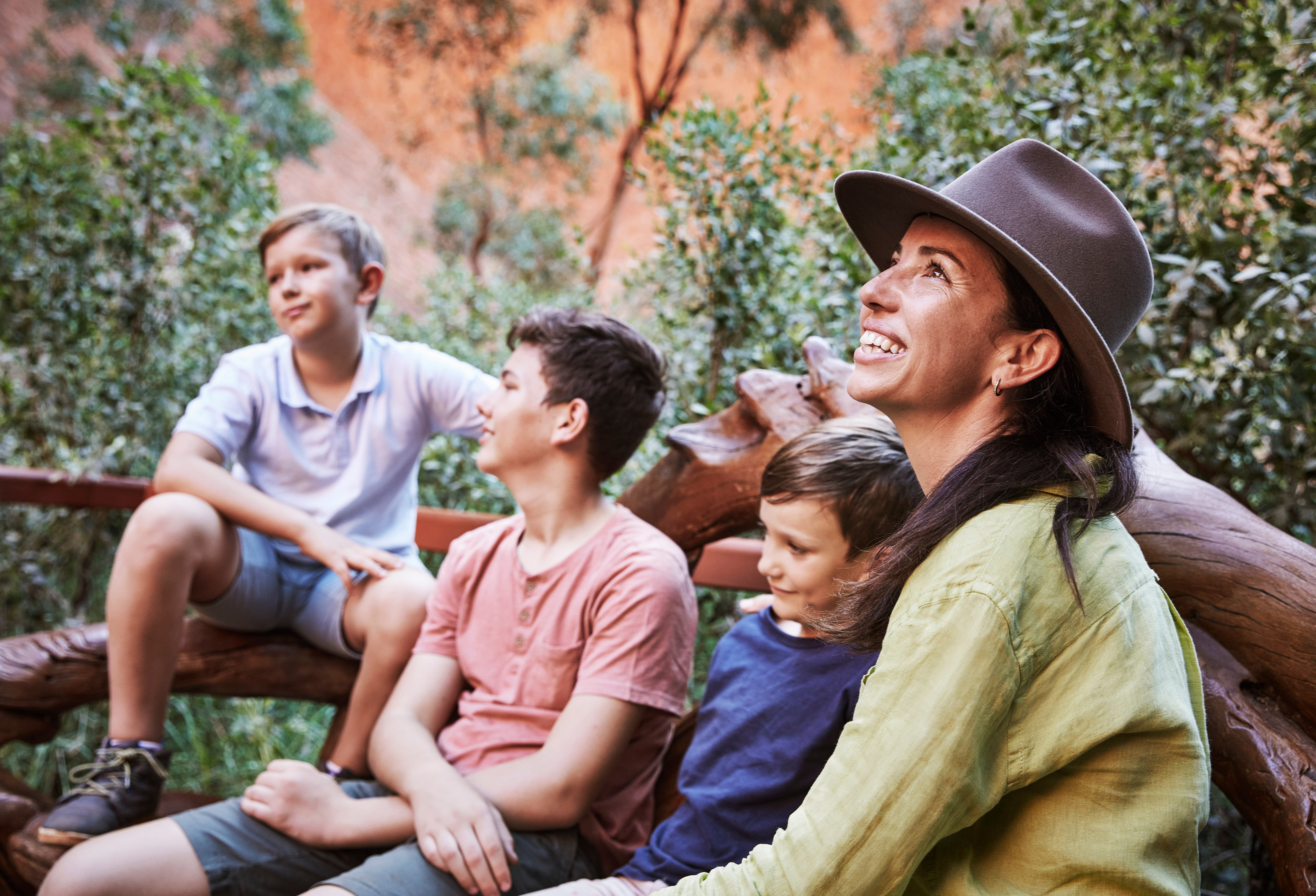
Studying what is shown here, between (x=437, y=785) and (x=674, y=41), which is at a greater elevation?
(x=674, y=41)

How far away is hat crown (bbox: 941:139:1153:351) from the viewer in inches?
40.8

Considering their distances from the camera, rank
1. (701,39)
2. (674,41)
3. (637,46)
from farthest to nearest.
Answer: (701,39), (637,46), (674,41)

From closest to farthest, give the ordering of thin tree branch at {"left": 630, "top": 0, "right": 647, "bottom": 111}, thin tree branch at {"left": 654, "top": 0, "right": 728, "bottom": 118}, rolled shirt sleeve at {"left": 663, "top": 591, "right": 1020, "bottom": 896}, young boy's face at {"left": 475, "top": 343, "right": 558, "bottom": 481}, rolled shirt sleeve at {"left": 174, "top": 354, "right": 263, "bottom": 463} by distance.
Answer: rolled shirt sleeve at {"left": 663, "top": 591, "right": 1020, "bottom": 896}
young boy's face at {"left": 475, "top": 343, "right": 558, "bottom": 481}
rolled shirt sleeve at {"left": 174, "top": 354, "right": 263, "bottom": 463}
thin tree branch at {"left": 630, "top": 0, "right": 647, "bottom": 111}
thin tree branch at {"left": 654, "top": 0, "right": 728, "bottom": 118}

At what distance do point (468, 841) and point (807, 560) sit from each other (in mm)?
627

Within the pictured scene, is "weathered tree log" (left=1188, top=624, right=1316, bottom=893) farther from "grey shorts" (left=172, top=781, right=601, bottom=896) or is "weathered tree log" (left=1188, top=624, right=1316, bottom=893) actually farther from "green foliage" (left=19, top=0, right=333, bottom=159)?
"green foliage" (left=19, top=0, right=333, bottom=159)

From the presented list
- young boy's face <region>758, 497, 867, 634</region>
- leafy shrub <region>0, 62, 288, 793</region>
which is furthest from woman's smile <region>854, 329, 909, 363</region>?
leafy shrub <region>0, 62, 288, 793</region>

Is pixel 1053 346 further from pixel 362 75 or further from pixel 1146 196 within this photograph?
pixel 362 75

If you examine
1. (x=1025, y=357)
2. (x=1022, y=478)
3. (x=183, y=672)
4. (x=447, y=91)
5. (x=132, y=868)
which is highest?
(x=447, y=91)

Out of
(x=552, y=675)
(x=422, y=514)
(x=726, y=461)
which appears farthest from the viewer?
(x=422, y=514)

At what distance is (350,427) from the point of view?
2291 millimetres

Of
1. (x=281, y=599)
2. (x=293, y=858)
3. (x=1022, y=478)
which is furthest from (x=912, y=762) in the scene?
(x=281, y=599)

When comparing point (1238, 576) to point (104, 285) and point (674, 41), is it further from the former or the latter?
point (674, 41)

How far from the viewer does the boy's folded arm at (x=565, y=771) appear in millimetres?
1457

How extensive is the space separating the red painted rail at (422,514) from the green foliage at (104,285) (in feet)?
1.74
